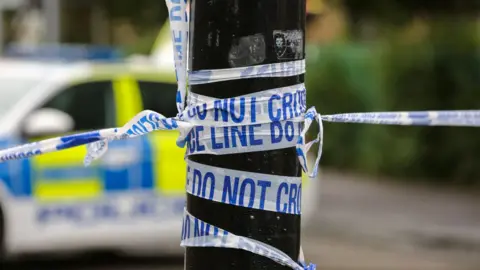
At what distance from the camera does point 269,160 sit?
2.08 m

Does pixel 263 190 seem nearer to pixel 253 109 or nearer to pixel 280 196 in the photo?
pixel 280 196

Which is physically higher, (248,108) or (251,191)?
(248,108)

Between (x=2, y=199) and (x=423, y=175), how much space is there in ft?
23.0

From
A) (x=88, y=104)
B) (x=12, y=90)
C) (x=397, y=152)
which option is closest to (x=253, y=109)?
(x=88, y=104)

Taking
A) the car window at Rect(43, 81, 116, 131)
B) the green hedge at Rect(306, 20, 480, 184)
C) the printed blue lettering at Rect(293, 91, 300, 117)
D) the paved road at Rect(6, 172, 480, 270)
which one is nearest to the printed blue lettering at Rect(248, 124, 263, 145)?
the printed blue lettering at Rect(293, 91, 300, 117)

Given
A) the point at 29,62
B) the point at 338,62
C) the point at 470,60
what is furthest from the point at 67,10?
the point at 29,62

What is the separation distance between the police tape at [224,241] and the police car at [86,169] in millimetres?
4228

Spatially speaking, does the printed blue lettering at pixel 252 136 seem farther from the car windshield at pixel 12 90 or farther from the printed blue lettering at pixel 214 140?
the car windshield at pixel 12 90

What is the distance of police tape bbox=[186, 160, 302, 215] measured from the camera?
2.07 meters

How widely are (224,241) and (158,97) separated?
4.90 meters

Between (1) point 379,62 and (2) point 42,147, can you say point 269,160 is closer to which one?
(2) point 42,147

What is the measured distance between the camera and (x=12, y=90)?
22.2 feet

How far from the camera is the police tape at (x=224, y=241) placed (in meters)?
2.08

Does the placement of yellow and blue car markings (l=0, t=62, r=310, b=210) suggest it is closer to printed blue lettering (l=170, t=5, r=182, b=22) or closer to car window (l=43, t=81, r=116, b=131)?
car window (l=43, t=81, r=116, b=131)
